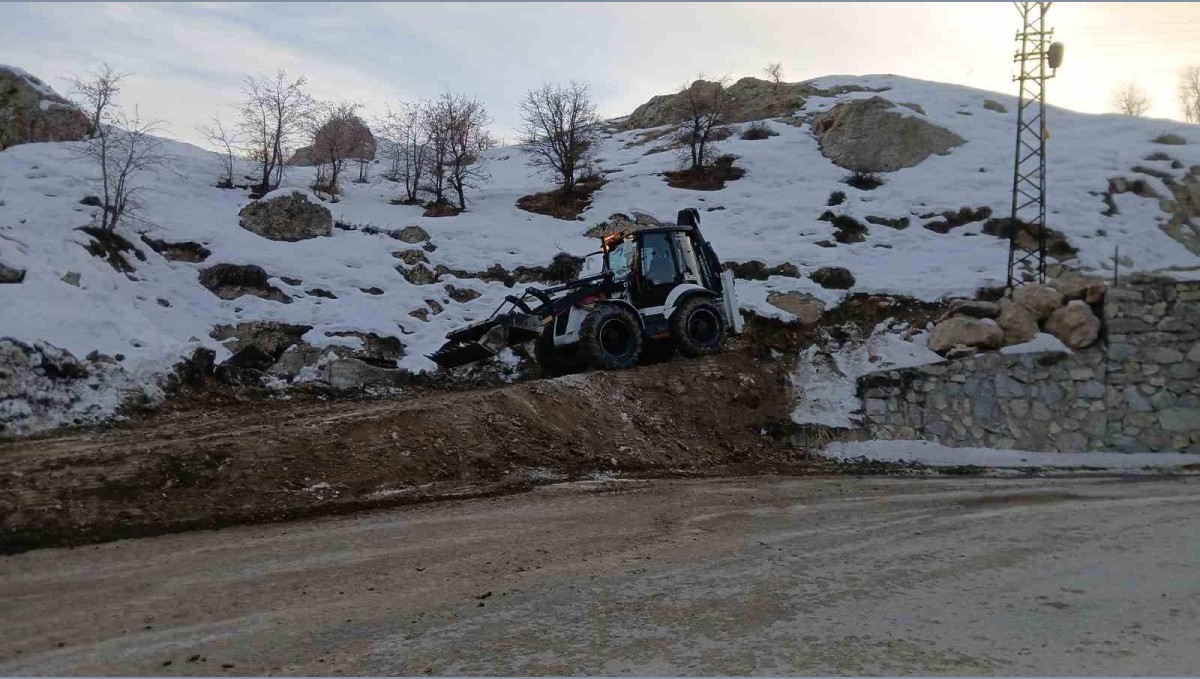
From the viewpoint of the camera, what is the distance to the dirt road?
5.11 meters

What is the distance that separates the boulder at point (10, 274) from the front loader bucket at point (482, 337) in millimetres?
7070

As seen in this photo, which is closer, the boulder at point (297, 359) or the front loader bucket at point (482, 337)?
the front loader bucket at point (482, 337)

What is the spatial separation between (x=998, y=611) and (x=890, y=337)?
11.1 metres

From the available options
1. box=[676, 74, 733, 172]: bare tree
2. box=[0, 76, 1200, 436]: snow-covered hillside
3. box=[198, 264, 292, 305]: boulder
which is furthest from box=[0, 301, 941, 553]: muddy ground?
box=[676, 74, 733, 172]: bare tree

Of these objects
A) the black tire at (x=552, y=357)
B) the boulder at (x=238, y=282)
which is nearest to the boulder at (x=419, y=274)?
the boulder at (x=238, y=282)

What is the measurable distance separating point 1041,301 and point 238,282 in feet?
55.4

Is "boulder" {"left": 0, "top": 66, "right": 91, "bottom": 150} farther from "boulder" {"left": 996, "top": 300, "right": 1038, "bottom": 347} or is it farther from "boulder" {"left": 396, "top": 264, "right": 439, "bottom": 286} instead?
"boulder" {"left": 996, "top": 300, "right": 1038, "bottom": 347}

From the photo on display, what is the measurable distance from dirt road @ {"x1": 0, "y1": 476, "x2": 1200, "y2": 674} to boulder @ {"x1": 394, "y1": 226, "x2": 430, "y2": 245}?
53.1 feet

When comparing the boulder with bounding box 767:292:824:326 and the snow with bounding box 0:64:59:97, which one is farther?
the snow with bounding box 0:64:59:97

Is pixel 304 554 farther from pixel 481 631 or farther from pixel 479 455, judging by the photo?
pixel 479 455

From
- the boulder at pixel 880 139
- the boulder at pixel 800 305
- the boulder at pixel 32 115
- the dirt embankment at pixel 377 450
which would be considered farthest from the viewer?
the boulder at pixel 880 139

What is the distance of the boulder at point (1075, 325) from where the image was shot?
14.8m

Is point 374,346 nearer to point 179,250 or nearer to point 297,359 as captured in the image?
point 297,359

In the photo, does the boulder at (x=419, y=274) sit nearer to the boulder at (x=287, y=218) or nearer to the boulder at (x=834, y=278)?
the boulder at (x=287, y=218)
